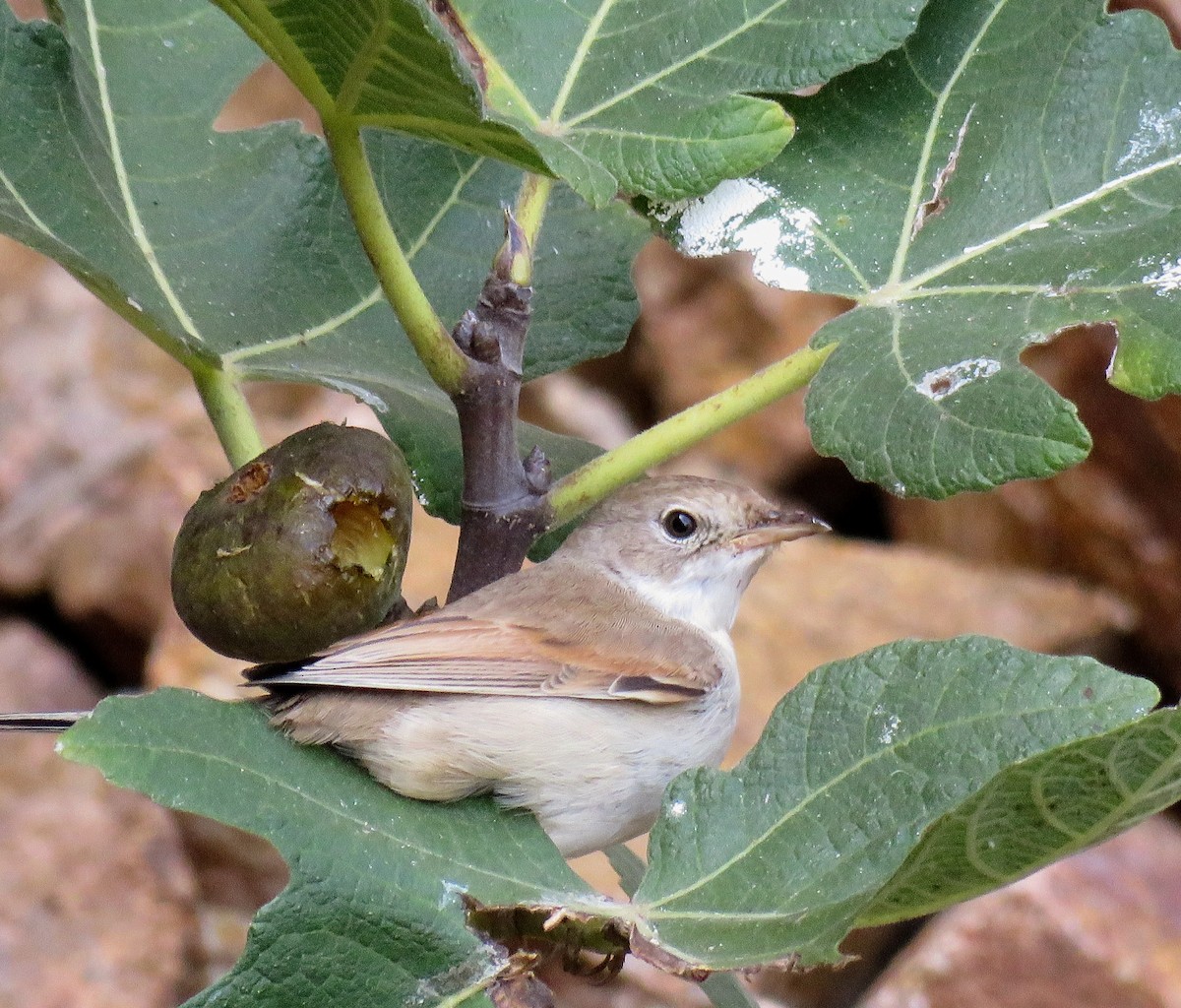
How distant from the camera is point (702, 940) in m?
1.49

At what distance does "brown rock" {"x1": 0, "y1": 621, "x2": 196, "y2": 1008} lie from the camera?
17.8ft

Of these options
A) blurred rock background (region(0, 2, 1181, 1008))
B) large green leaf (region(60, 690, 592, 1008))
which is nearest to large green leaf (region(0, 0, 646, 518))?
large green leaf (region(60, 690, 592, 1008))

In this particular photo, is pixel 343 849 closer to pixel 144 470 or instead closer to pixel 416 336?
pixel 416 336

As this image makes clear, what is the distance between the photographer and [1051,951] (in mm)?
4812

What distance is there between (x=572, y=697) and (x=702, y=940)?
35.2 inches

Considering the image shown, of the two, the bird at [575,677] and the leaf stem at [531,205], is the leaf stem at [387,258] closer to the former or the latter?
the leaf stem at [531,205]

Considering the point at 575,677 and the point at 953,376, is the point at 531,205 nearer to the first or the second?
the point at 953,376

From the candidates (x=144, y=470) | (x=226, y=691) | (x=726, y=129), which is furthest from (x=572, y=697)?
(x=144, y=470)

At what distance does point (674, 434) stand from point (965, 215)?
22.7 inches

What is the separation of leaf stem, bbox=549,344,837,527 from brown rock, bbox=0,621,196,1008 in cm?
441

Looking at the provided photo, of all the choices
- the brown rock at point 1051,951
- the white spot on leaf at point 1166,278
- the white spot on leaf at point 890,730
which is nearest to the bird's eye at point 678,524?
the white spot on leaf at point 1166,278

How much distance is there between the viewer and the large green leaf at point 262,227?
6.46 feet

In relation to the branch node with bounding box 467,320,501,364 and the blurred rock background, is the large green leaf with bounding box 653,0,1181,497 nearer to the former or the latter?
the branch node with bounding box 467,320,501,364

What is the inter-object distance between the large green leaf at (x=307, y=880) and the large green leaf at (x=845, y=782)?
0.66 ft
